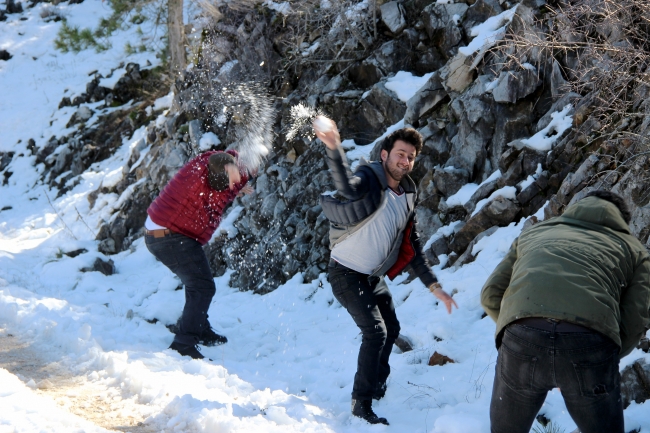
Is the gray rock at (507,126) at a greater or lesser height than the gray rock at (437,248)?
greater

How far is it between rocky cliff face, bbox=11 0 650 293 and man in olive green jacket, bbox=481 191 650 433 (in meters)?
2.18

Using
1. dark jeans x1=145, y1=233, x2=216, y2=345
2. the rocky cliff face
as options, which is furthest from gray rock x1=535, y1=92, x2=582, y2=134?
dark jeans x1=145, y1=233, x2=216, y2=345

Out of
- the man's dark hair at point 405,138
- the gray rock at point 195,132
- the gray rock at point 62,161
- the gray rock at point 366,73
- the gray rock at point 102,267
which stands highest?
the man's dark hair at point 405,138

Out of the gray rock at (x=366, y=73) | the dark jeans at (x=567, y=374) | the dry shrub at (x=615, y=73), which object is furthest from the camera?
the gray rock at (x=366, y=73)

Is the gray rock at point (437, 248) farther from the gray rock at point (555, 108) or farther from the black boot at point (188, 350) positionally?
the black boot at point (188, 350)

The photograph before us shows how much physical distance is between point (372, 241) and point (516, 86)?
443 centimetres

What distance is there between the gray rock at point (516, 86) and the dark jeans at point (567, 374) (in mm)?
5489

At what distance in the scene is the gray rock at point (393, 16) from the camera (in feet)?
33.2

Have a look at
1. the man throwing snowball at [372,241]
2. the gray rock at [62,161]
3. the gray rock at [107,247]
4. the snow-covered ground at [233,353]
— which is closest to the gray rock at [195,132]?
the snow-covered ground at [233,353]

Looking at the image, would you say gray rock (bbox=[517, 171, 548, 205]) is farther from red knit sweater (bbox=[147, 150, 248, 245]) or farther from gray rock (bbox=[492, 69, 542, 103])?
red knit sweater (bbox=[147, 150, 248, 245])

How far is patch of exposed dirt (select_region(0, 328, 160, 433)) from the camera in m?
3.62

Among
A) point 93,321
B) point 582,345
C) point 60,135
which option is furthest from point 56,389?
point 60,135

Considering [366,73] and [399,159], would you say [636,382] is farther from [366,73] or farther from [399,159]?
[366,73]

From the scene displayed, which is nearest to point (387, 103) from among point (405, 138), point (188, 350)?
point (188, 350)
